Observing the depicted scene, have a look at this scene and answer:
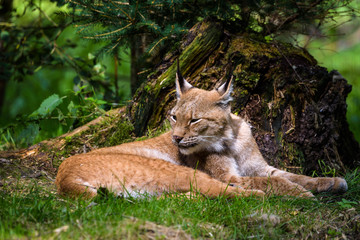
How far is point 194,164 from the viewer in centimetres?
443

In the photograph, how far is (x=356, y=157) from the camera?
5.89 metres

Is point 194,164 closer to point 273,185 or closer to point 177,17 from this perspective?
point 273,185

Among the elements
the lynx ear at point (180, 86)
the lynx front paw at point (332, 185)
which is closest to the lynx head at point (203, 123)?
the lynx ear at point (180, 86)

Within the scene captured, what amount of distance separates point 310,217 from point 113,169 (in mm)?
1827

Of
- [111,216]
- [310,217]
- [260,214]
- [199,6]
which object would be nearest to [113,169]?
[111,216]

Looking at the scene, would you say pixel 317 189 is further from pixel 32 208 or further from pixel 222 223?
pixel 32 208

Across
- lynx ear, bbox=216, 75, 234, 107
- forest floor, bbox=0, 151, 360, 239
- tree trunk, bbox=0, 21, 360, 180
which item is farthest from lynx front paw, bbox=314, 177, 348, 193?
lynx ear, bbox=216, 75, 234, 107

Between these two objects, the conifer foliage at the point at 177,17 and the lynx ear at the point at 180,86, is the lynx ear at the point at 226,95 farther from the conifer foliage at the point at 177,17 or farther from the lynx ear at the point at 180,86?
the conifer foliage at the point at 177,17

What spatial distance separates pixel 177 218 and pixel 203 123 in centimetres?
154

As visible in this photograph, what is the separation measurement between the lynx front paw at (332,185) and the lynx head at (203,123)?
42.7 inches

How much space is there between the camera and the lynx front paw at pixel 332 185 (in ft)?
13.9

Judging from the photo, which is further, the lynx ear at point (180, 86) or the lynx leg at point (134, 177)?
the lynx ear at point (180, 86)

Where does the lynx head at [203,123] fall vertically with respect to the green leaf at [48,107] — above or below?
above

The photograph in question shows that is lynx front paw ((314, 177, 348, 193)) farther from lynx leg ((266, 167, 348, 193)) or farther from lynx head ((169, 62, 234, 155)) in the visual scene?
lynx head ((169, 62, 234, 155))
